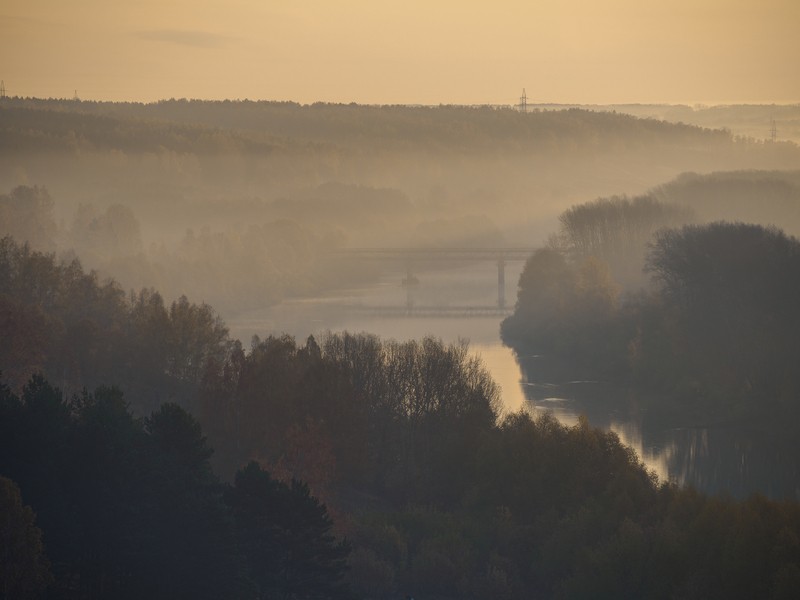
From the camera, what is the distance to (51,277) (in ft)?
91.1

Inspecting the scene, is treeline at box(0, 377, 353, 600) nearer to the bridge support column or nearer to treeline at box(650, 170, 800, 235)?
the bridge support column

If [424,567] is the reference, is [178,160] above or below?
above

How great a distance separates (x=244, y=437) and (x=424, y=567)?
4.21 m

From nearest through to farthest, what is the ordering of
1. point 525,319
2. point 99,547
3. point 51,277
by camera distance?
point 99,547, point 51,277, point 525,319

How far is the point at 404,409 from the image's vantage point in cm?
2061

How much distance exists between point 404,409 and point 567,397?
25.7ft

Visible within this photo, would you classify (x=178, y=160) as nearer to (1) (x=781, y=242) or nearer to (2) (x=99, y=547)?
(1) (x=781, y=242)

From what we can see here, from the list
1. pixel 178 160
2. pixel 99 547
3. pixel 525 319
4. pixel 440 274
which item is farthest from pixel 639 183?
pixel 99 547

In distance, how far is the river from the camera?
71.7ft

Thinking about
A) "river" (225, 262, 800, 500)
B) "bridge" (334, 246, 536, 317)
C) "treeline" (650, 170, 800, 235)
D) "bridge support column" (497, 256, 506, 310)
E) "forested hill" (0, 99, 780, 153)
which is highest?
"forested hill" (0, 99, 780, 153)

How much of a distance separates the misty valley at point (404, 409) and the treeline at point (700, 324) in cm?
8

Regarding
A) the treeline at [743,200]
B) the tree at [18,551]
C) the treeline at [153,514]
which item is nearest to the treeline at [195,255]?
the treeline at [743,200]

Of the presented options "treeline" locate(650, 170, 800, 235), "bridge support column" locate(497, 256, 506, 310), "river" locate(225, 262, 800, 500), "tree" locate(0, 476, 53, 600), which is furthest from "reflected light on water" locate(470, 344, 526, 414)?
"treeline" locate(650, 170, 800, 235)

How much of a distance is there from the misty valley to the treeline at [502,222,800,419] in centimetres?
8
